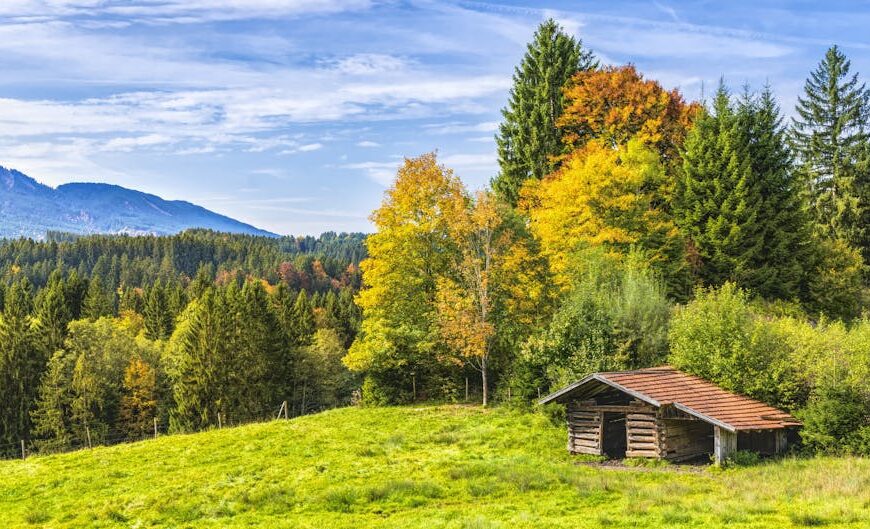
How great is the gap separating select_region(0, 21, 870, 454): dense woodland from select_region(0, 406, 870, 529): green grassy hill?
5760 millimetres

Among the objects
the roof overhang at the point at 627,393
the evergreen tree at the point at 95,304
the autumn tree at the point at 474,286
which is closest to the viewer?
the roof overhang at the point at 627,393

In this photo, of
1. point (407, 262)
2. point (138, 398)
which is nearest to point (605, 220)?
point (407, 262)

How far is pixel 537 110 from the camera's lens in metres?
64.0

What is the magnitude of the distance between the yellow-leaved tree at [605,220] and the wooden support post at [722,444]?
1724cm

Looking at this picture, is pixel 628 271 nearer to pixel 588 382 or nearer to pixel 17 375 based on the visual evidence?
pixel 588 382

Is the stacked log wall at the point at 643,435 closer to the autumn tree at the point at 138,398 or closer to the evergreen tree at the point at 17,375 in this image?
the autumn tree at the point at 138,398

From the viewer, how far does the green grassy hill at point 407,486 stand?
18859 mm

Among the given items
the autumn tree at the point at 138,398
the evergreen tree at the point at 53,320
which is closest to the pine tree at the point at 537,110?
the autumn tree at the point at 138,398

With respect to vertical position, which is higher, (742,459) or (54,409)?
(742,459)

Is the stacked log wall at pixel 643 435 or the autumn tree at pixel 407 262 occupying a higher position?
the autumn tree at pixel 407 262

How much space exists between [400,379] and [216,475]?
2057 centimetres

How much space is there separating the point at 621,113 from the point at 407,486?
4364cm

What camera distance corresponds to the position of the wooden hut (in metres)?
27.0

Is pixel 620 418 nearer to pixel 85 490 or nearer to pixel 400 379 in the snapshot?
pixel 400 379
